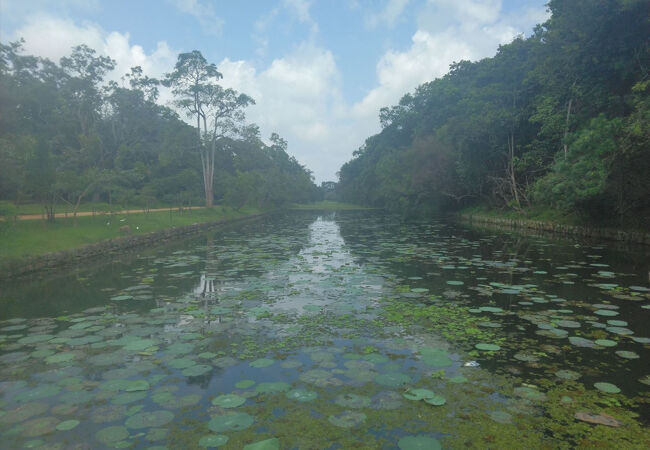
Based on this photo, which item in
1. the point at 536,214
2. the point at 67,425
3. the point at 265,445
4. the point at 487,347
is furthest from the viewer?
the point at 536,214

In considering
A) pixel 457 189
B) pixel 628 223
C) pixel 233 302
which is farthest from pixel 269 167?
pixel 233 302

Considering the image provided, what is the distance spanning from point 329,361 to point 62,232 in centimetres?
1353

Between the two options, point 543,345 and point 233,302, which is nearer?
point 543,345

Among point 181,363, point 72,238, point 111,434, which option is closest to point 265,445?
point 111,434

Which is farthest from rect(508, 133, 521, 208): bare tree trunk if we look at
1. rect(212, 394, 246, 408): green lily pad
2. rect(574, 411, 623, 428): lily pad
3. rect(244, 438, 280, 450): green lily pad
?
rect(244, 438, 280, 450): green lily pad

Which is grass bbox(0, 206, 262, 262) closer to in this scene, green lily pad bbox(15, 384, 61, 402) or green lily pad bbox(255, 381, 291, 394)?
green lily pad bbox(15, 384, 61, 402)

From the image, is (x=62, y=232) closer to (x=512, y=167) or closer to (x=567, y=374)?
(x=567, y=374)

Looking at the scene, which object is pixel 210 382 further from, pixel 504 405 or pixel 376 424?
pixel 504 405

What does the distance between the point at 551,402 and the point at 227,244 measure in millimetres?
13996

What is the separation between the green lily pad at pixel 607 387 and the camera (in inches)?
140

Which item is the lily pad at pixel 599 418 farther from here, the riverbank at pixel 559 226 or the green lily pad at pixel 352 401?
the riverbank at pixel 559 226

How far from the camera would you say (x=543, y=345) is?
185 inches

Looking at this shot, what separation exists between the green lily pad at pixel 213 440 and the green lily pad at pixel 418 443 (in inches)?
54.3

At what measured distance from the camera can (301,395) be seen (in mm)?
3572
